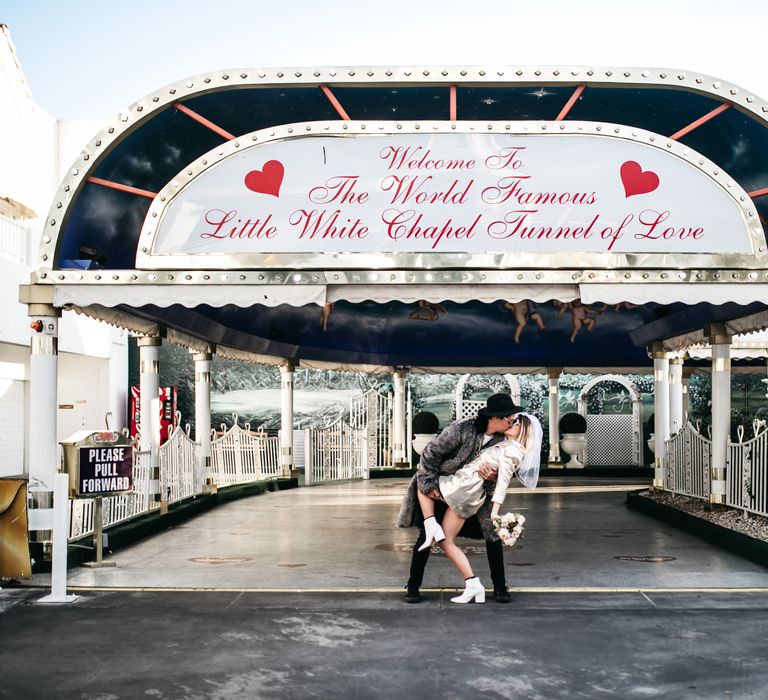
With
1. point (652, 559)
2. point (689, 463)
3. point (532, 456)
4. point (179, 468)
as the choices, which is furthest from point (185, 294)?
point (689, 463)

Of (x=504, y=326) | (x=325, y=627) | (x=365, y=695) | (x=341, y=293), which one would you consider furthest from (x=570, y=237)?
(x=504, y=326)

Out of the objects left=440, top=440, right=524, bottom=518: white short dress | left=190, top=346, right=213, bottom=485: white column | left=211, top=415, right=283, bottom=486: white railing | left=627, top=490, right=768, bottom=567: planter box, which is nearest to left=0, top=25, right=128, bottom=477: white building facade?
left=211, top=415, right=283, bottom=486: white railing

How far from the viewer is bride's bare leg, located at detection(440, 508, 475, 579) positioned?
7.15m

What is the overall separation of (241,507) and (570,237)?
29.0 feet

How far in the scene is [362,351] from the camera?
21.4 m

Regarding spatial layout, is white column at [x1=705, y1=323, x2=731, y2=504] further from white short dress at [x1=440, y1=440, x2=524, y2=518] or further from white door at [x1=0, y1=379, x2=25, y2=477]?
white door at [x1=0, y1=379, x2=25, y2=477]

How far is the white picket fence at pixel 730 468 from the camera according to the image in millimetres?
10039

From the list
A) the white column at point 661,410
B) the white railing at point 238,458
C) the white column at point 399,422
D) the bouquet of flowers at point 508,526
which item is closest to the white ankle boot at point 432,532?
the bouquet of flowers at point 508,526

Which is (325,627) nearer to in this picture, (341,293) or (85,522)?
(341,293)

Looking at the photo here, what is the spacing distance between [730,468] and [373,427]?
13.2m

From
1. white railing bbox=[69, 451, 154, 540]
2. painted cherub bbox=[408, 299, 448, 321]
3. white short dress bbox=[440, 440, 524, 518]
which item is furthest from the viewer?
painted cherub bbox=[408, 299, 448, 321]

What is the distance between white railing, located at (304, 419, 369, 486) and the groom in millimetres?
13305

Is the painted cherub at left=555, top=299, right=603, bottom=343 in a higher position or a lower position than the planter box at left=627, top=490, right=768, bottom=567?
higher

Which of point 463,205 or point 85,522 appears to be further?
point 85,522
